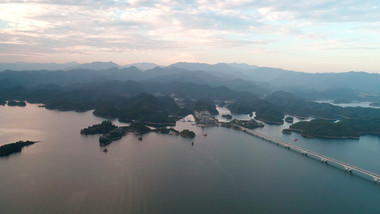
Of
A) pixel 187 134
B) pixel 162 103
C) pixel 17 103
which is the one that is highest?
pixel 162 103

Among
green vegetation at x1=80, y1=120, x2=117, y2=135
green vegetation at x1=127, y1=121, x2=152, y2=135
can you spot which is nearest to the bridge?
green vegetation at x1=127, y1=121, x2=152, y2=135

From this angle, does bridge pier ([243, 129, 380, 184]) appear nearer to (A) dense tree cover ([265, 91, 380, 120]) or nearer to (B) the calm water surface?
(B) the calm water surface

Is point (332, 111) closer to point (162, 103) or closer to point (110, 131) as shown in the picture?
point (162, 103)

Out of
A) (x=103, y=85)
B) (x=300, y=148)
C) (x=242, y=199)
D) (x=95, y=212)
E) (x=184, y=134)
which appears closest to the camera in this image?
(x=95, y=212)

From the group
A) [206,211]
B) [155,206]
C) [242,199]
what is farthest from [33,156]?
[242,199]

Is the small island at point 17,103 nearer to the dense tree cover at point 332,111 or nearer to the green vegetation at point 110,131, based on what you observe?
the green vegetation at point 110,131

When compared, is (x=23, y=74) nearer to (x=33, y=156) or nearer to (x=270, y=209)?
(x=33, y=156)

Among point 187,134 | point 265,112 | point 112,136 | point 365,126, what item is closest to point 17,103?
point 112,136

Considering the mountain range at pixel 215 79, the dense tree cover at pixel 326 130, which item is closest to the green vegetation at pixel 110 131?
the dense tree cover at pixel 326 130
